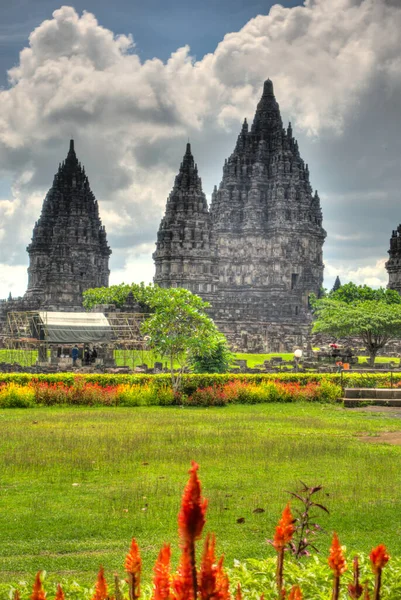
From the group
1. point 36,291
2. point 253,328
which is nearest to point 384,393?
point 253,328

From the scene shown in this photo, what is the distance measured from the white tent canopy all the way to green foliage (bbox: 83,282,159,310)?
1588 cm

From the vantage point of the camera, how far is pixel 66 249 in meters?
74.5

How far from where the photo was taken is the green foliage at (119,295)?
55459mm

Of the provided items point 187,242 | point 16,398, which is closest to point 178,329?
point 16,398

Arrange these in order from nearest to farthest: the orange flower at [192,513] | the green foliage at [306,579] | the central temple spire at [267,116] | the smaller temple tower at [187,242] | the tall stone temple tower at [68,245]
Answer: the orange flower at [192,513] < the green foliage at [306,579] < the smaller temple tower at [187,242] < the tall stone temple tower at [68,245] < the central temple spire at [267,116]

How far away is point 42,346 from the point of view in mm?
39125

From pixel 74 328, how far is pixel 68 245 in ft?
132

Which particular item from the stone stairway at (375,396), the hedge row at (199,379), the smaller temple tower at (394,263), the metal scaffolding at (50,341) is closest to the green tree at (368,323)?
the metal scaffolding at (50,341)

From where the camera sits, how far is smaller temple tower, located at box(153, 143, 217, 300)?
6856cm

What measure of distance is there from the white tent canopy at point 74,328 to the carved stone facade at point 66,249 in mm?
29067

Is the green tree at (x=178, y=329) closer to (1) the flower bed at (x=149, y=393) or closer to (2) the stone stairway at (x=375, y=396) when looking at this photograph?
(1) the flower bed at (x=149, y=393)

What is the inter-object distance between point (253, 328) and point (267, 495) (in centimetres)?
5247

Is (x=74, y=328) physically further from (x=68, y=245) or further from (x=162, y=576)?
(x=68, y=245)

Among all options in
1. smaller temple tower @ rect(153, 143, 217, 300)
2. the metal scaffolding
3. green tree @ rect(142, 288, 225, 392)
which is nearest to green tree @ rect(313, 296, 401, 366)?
the metal scaffolding
